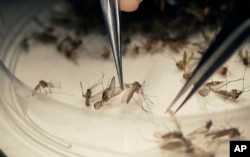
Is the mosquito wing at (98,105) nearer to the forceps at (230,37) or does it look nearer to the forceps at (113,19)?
the forceps at (113,19)

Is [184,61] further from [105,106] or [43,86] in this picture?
[43,86]

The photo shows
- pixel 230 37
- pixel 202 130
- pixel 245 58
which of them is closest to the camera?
pixel 230 37

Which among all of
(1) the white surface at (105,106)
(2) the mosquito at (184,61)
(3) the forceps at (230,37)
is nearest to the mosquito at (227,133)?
(1) the white surface at (105,106)

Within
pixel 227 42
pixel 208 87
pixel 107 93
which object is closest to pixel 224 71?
pixel 208 87

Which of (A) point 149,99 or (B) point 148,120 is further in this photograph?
(A) point 149,99

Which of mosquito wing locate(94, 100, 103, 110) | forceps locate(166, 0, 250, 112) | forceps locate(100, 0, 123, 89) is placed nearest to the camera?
forceps locate(166, 0, 250, 112)

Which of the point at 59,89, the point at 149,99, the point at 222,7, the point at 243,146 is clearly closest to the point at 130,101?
the point at 149,99

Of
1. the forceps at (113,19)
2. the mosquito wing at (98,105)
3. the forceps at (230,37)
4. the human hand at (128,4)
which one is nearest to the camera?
the forceps at (230,37)

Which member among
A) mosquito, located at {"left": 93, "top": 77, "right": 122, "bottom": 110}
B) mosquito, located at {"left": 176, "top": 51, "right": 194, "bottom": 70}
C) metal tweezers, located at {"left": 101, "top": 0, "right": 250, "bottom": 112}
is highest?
mosquito, located at {"left": 176, "top": 51, "right": 194, "bottom": 70}

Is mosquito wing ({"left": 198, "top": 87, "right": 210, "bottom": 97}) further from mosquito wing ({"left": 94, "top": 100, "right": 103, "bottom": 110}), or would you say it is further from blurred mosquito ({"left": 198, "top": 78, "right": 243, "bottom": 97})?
mosquito wing ({"left": 94, "top": 100, "right": 103, "bottom": 110})

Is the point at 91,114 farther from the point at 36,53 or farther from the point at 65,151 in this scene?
the point at 36,53

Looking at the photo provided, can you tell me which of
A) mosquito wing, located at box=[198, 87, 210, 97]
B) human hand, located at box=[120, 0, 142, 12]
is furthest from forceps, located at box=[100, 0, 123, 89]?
mosquito wing, located at box=[198, 87, 210, 97]
